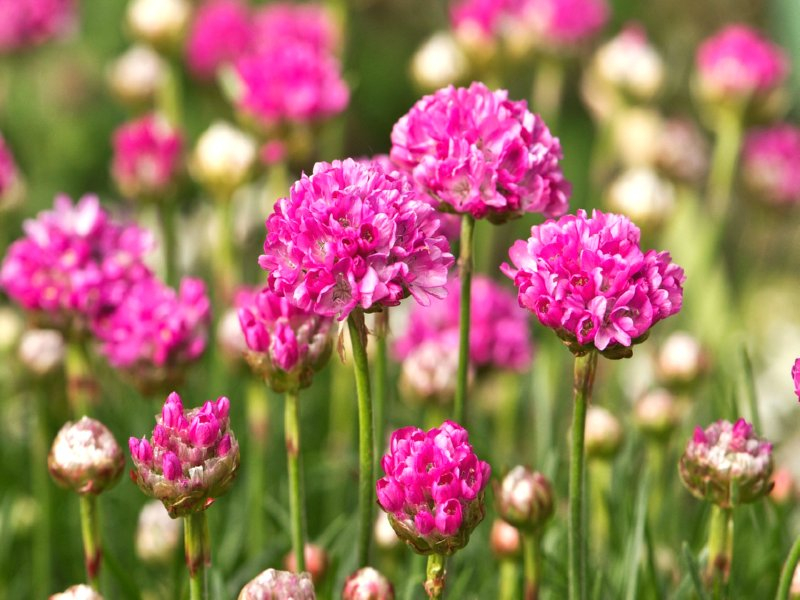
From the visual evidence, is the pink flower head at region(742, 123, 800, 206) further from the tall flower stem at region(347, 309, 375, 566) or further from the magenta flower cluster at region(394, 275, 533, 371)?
the tall flower stem at region(347, 309, 375, 566)

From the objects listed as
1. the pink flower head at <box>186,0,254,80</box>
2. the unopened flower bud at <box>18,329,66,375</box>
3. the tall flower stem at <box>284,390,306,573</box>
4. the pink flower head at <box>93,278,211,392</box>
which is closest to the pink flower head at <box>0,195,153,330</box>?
the pink flower head at <box>93,278,211,392</box>

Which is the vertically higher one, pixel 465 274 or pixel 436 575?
pixel 465 274

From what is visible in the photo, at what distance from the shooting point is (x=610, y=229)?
31.0 inches

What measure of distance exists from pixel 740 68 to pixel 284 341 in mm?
1166

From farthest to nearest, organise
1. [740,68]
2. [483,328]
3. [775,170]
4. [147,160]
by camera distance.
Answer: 1. [775,170]
2. [740,68]
3. [147,160]
4. [483,328]

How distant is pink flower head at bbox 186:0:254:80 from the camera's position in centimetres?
212

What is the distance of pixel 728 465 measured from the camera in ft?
2.90

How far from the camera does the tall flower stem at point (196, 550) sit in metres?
0.84

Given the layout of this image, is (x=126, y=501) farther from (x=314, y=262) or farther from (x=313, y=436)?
(x=314, y=262)


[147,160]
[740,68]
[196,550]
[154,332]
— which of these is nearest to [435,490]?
[196,550]

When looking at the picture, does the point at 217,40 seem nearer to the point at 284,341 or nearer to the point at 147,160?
the point at 147,160

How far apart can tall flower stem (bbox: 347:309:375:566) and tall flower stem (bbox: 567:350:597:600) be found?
15cm

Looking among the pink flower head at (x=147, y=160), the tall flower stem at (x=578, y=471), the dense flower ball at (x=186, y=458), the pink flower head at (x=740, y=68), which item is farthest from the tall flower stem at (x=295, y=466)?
the pink flower head at (x=740, y=68)

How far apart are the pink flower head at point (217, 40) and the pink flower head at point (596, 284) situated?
1.41 meters
